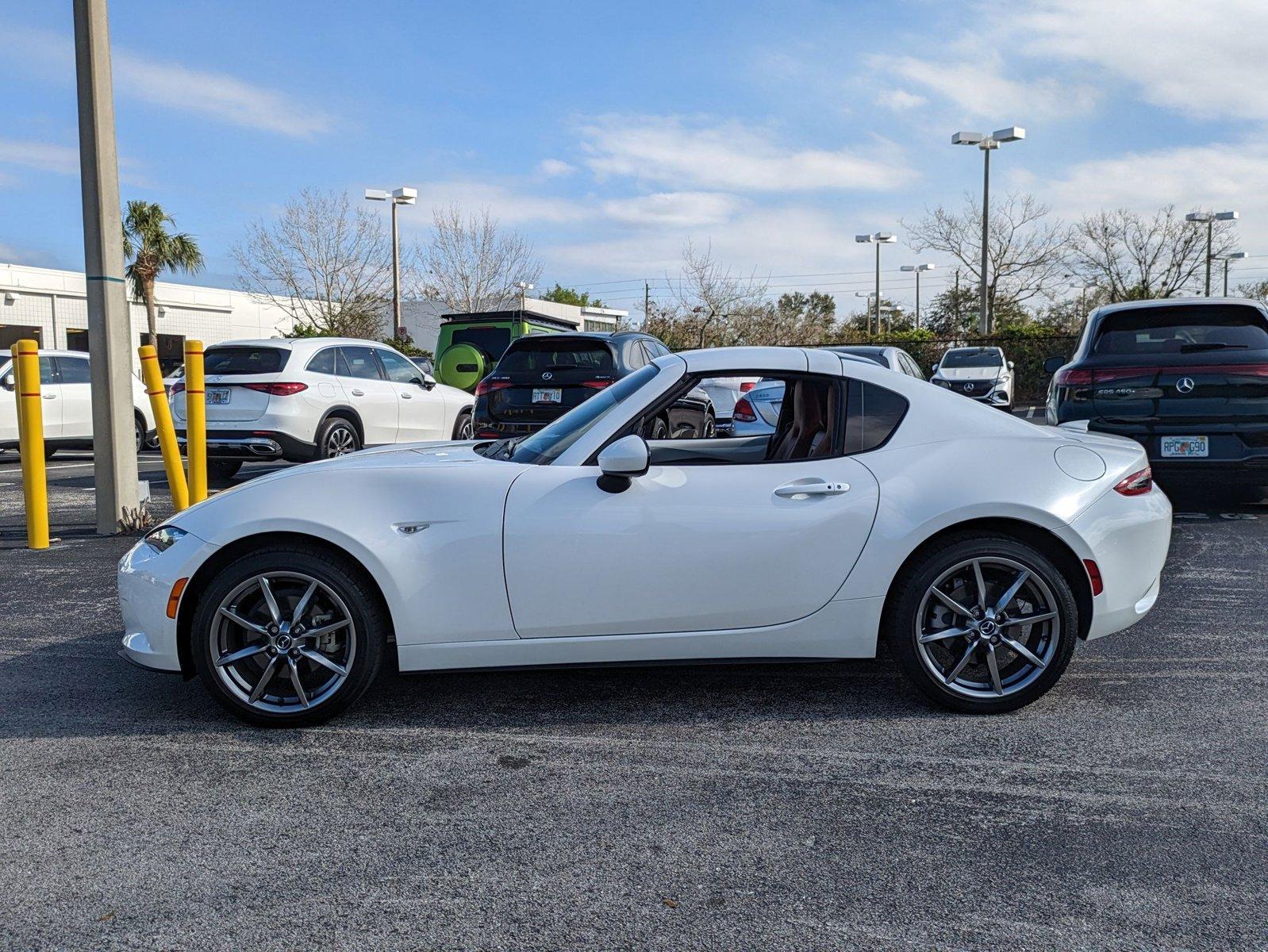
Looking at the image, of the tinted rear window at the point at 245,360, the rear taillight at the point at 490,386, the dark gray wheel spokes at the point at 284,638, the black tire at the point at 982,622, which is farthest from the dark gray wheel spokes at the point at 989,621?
the tinted rear window at the point at 245,360

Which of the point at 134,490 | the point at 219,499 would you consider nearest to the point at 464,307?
the point at 134,490

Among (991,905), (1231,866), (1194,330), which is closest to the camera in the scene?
(991,905)

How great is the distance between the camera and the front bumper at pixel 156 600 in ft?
13.5

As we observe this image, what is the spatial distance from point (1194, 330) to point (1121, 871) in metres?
6.83

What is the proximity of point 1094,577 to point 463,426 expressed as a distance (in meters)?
11.3

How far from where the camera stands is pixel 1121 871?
2.97 meters

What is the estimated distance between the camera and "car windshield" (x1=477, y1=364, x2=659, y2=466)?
4.36 m

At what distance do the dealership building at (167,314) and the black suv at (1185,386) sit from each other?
26.2 m

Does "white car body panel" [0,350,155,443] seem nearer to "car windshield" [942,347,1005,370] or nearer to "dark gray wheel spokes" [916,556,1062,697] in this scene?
"dark gray wheel spokes" [916,556,1062,697]

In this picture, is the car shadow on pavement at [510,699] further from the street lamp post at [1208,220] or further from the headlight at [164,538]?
the street lamp post at [1208,220]

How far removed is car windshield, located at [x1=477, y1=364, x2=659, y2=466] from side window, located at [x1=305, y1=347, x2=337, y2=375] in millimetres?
7956

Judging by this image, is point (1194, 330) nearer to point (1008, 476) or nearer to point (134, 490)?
point (1008, 476)

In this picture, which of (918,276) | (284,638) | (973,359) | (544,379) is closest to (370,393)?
(544,379)

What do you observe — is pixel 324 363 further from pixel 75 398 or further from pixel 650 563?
pixel 650 563
